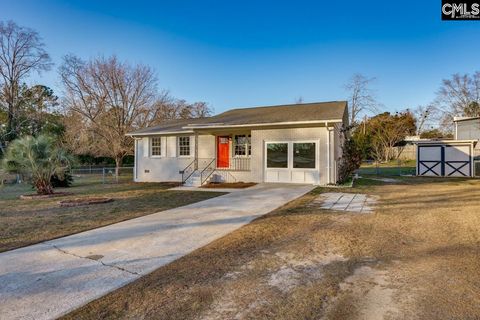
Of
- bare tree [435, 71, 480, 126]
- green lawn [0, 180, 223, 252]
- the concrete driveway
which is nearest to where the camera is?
the concrete driveway

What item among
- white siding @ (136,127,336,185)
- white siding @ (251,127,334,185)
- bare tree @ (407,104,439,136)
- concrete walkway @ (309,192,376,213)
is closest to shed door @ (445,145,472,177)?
white siding @ (136,127,336,185)

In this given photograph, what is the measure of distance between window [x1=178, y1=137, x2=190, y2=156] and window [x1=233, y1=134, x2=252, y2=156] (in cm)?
284

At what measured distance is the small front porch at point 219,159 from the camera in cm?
1485

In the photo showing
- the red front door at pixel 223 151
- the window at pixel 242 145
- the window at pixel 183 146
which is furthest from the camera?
the window at pixel 183 146

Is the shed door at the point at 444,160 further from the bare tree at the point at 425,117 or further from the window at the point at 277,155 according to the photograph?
the bare tree at the point at 425,117

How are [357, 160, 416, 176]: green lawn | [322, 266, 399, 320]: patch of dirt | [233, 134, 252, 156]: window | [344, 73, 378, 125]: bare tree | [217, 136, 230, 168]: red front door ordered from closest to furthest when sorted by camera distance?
[322, 266, 399, 320]: patch of dirt
[233, 134, 252, 156]: window
[217, 136, 230, 168]: red front door
[357, 160, 416, 176]: green lawn
[344, 73, 378, 125]: bare tree

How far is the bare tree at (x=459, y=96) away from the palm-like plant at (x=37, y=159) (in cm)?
4381

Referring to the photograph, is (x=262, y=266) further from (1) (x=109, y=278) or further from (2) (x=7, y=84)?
(2) (x=7, y=84)

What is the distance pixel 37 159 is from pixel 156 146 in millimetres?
6894

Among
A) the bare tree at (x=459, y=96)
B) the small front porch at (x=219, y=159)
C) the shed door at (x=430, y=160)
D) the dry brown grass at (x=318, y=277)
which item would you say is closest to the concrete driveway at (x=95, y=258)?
the dry brown grass at (x=318, y=277)

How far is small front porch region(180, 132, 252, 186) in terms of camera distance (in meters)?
14.9

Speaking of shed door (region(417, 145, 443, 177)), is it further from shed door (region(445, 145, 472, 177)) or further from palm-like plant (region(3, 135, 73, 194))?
palm-like plant (region(3, 135, 73, 194))

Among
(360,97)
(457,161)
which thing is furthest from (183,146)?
(360,97)

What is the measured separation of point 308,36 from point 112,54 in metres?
16.4
